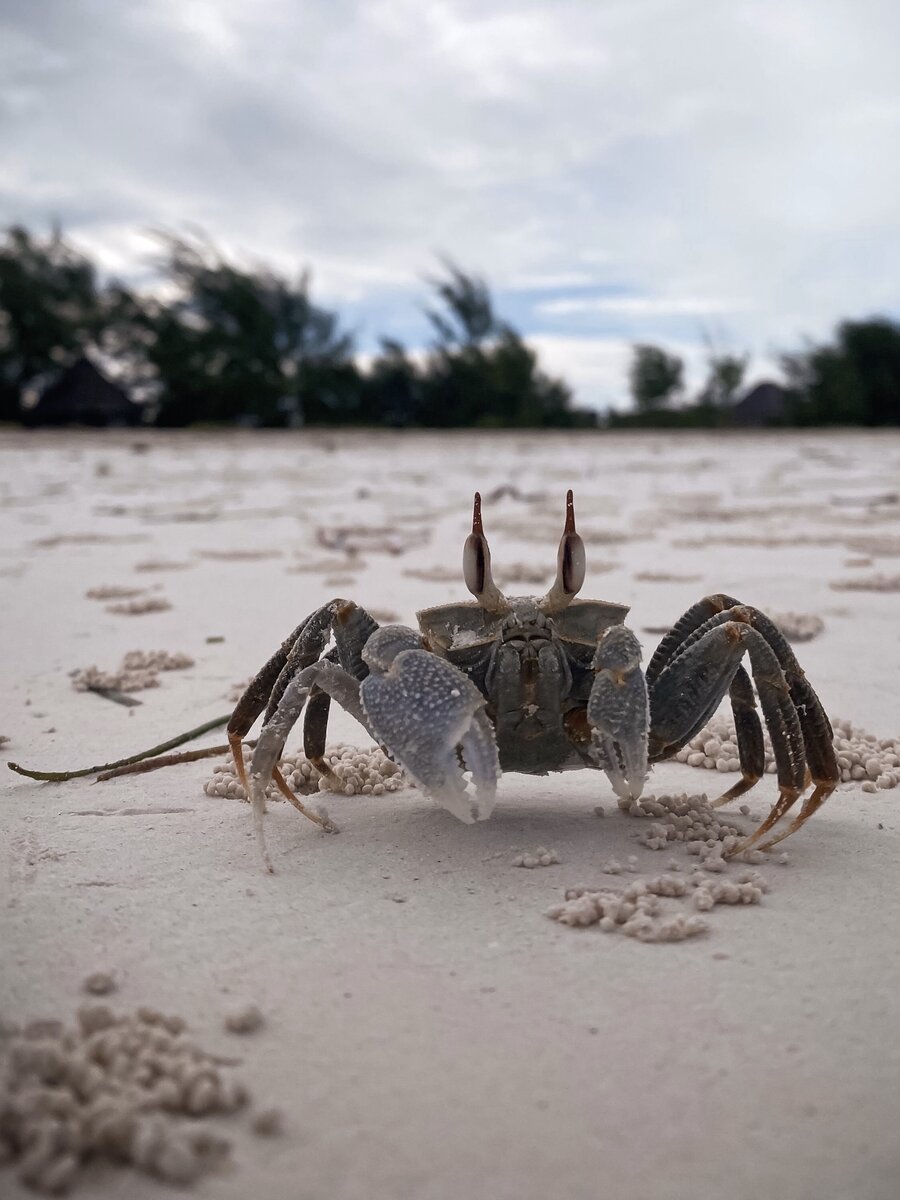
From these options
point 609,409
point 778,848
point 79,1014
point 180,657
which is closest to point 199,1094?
point 79,1014

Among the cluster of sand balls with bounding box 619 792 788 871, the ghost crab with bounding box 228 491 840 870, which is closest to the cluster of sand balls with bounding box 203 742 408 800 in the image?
the ghost crab with bounding box 228 491 840 870

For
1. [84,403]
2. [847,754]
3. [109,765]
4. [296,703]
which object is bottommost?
[109,765]

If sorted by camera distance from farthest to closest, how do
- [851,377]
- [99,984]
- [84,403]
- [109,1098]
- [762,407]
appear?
[762,407]
[84,403]
[851,377]
[99,984]
[109,1098]

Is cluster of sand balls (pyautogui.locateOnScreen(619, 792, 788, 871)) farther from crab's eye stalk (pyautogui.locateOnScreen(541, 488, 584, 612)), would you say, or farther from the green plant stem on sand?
the green plant stem on sand

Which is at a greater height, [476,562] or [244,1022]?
[476,562]

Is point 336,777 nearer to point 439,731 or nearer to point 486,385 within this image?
point 439,731

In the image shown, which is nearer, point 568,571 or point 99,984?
point 99,984

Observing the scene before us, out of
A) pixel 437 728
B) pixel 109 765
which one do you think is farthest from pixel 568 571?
pixel 109 765
